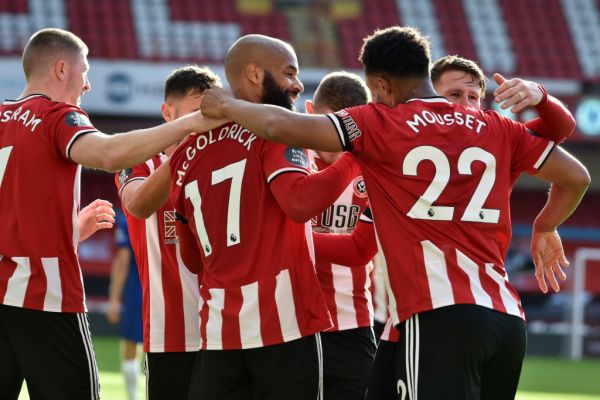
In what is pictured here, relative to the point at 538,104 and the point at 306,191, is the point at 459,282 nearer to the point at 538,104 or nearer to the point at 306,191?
the point at 306,191

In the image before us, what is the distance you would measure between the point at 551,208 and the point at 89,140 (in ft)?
6.97

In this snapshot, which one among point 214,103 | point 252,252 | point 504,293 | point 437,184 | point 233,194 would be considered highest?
point 214,103

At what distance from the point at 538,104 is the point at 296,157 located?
1.05m

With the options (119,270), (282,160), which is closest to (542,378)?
(119,270)

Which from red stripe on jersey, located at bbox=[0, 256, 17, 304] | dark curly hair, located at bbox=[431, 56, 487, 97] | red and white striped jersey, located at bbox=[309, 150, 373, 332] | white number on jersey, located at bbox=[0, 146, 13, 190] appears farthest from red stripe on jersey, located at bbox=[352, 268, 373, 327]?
white number on jersey, located at bbox=[0, 146, 13, 190]

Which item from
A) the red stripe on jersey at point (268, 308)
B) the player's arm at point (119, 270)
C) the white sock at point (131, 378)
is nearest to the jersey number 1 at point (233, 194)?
the red stripe on jersey at point (268, 308)

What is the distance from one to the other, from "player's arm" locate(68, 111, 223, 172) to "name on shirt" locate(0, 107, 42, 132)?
27cm

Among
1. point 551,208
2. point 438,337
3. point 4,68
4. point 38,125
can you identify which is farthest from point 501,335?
point 4,68

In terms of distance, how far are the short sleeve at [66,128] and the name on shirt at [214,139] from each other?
61 cm

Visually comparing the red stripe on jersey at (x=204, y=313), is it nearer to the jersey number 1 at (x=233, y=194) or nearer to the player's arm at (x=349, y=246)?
the jersey number 1 at (x=233, y=194)

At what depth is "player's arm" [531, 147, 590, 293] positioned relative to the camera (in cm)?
435

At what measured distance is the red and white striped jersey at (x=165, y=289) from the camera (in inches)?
204

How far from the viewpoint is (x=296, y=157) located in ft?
13.5

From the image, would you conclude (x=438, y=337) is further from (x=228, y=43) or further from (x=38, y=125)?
(x=228, y=43)
